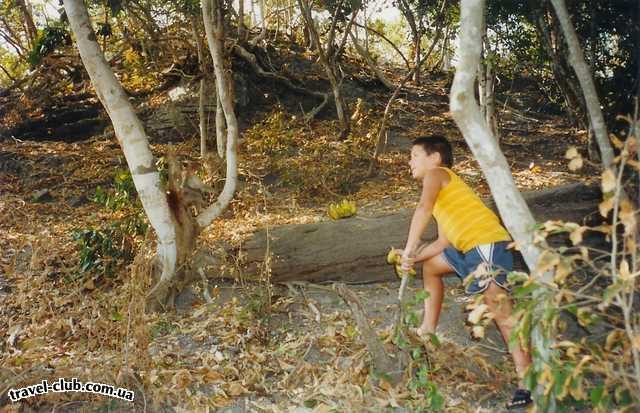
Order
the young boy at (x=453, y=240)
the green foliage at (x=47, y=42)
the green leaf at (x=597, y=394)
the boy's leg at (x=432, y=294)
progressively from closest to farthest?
1. the green leaf at (x=597, y=394)
2. the young boy at (x=453, y=240)
3. the boy's leg at (x=432, y=294)
4. the green foliage at (x=47, y=42)

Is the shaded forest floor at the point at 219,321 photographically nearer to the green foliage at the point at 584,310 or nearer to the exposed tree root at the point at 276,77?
the green foliage at the point at 584,310

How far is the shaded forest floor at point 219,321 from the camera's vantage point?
12.2 feet

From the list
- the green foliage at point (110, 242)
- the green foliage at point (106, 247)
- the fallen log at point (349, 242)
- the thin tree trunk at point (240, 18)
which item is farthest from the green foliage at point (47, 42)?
the fallen log at point (349, 242)

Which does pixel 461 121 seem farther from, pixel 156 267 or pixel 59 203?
pixel 59 203

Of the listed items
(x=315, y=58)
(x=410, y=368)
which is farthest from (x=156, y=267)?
(x=315, y=58)

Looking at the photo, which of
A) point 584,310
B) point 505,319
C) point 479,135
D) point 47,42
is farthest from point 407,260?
point 47,42

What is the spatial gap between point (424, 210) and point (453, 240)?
265mm

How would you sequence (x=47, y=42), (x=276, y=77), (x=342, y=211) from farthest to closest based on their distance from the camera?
(x=276, y=77) < (x=47, y=42) < (x=342, y=211)

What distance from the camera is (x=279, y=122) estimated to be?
10.3m

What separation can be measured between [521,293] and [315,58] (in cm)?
1119

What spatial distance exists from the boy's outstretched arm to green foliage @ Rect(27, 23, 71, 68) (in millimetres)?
8492

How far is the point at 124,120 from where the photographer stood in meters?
4.83

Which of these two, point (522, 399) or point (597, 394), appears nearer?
point (597, 394)

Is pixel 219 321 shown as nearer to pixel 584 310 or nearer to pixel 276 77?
pixel 584 310
